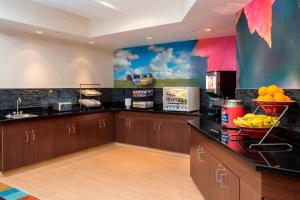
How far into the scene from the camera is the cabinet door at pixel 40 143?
3.63 metres

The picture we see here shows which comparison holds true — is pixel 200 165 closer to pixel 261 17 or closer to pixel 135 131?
pixel 261 17

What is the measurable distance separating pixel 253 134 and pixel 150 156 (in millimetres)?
2657

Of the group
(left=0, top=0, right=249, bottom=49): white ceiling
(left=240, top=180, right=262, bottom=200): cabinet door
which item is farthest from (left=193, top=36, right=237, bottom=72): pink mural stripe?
(left=240, top=180, right=262, bottom=200): cabinet door

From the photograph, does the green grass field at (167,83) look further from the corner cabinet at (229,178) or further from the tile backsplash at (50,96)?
the corner cabinet at (229,178)

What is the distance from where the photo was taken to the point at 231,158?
1797mm

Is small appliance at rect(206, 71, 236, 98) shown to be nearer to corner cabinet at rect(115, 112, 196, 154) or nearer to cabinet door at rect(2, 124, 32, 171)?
corner cabinet at rect(115, 112, 196, 154)

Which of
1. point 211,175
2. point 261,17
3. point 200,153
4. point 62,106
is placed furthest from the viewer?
point 62,106

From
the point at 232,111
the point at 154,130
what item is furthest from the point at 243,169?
the point at 154,130

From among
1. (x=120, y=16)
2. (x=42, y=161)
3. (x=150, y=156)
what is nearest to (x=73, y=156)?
(x=42, y=161)

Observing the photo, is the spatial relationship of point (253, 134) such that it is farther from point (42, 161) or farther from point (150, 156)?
point (42, 161)

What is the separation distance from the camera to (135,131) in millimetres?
4859

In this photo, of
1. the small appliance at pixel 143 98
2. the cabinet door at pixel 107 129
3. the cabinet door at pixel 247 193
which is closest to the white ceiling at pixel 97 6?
the small appliance at pixel 143 98

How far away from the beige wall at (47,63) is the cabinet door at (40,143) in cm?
98

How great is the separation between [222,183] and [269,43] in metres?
1.48
